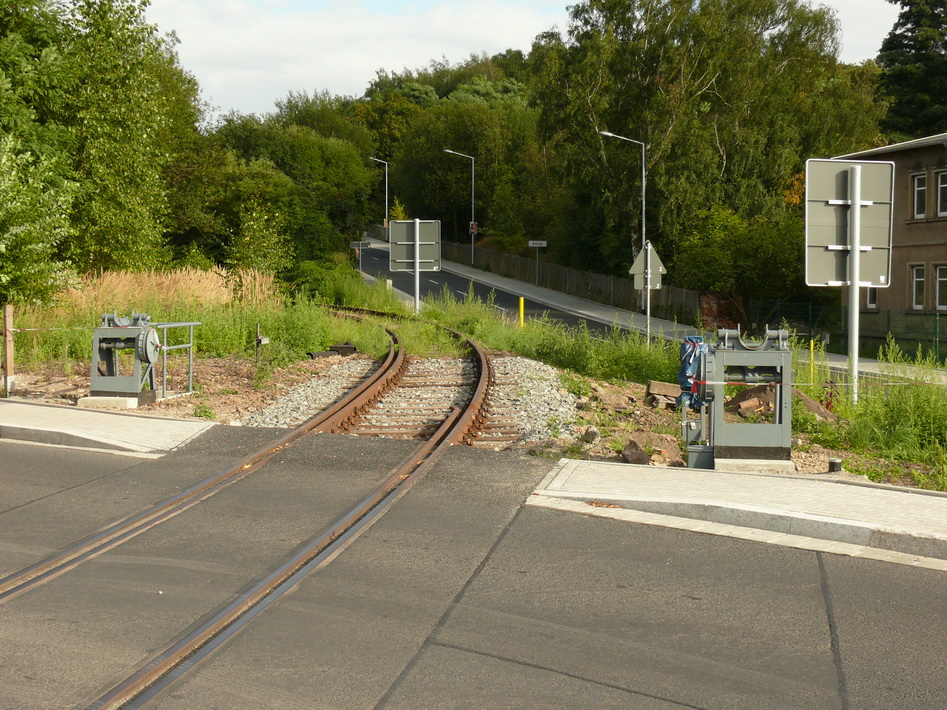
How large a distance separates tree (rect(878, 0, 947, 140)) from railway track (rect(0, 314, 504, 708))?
123 feet

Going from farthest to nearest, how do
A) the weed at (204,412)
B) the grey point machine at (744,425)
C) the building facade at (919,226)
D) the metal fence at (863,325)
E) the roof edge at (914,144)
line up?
the building facade at (919,226) < the roof edge at (914,144) < the metal fence at (863,325) < the weed at (204,412) < the grey point machine at (744,425)

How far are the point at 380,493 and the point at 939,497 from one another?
4.27m

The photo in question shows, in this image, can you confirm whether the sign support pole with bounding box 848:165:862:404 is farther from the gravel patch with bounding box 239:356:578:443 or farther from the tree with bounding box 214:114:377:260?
the tree with bounding box 214:114:377:260

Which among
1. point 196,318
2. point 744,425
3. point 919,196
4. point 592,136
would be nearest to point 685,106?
point 592,136

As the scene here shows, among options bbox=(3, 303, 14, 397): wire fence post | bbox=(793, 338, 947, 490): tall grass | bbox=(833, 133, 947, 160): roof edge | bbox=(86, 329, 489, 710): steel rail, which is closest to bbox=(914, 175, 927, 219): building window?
bbox=(833, 133, 947, 160): roof edge

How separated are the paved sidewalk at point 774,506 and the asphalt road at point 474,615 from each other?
0.89ft

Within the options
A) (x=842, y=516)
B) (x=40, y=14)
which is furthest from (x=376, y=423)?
(x=40, y=14)

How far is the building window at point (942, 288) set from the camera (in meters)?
33.3

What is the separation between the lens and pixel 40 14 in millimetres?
25172

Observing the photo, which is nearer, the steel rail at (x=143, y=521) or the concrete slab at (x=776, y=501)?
the steel rail at (x=143, y=521)

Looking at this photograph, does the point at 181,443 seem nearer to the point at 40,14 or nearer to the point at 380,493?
the point at 380,493

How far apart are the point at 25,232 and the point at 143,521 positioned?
837 centimetres

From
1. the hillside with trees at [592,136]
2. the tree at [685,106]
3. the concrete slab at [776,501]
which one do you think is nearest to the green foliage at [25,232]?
the hillside with trees at [592,136]

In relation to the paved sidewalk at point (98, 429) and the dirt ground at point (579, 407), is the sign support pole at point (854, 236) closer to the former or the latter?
the dirt ground at point (579, 407)
